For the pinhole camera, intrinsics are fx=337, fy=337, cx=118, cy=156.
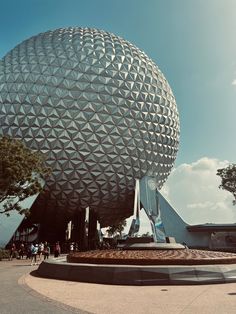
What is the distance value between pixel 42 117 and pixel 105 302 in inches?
1022

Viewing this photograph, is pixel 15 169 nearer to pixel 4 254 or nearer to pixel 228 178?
pixel 4 254

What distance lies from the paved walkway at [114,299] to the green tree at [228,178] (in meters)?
33.2

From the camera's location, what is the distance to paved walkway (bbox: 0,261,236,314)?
7141 mm

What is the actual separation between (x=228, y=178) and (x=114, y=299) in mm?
36550

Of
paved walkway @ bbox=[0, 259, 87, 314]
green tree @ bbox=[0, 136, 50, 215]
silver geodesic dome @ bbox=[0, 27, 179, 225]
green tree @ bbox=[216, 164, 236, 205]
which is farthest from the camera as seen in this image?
green tree @ bbox=[216, 164, 236, 205]

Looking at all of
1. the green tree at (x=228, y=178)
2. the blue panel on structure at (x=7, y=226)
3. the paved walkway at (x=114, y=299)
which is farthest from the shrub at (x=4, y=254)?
the green tree at (x=228, y=178)

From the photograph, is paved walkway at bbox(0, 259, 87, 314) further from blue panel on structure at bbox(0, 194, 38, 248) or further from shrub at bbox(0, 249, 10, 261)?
blue panel on structure at bbox(0, 194, 38, 248)

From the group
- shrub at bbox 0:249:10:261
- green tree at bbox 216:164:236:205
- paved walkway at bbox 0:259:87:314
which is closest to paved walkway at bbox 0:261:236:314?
paved walkway at bbox 0:259:87:314

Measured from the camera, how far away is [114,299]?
845cm

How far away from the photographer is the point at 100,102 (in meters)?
33.2

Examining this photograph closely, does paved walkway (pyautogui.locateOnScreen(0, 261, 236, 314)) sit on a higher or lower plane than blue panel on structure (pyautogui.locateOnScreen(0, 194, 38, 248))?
lower

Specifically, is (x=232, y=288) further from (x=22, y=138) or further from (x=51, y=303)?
(x=22, y=138)

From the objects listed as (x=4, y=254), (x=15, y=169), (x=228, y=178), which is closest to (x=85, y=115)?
(x=15, y=169)

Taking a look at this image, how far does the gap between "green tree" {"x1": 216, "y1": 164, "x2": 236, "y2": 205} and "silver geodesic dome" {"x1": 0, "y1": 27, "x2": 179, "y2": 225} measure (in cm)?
999
